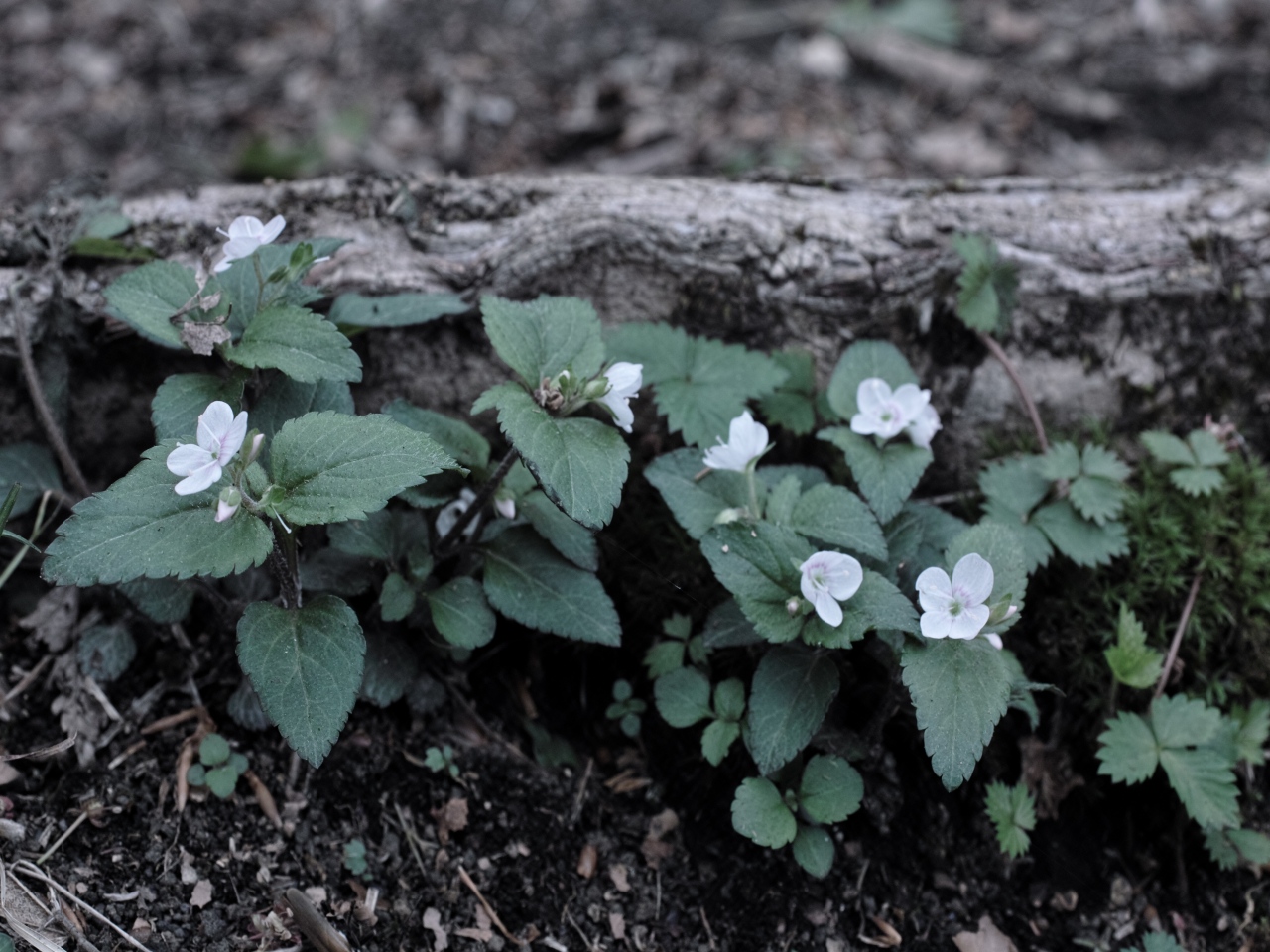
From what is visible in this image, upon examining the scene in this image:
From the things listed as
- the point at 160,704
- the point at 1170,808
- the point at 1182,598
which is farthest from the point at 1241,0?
the point at 160,704

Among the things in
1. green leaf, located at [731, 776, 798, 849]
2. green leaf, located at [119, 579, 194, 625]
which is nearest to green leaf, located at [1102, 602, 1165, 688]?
green leaf, located at [731, 776, 798, 849]

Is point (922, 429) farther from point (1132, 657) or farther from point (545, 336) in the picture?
point (545, 336)

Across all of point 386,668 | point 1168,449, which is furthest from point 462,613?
point 1168,449

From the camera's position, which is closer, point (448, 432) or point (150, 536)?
point (150, 536)

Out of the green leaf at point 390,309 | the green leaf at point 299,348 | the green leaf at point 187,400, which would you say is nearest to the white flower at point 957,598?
the green leaf at point 299,348

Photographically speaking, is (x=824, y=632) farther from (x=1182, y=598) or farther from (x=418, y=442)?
(x=1182, y=598)
